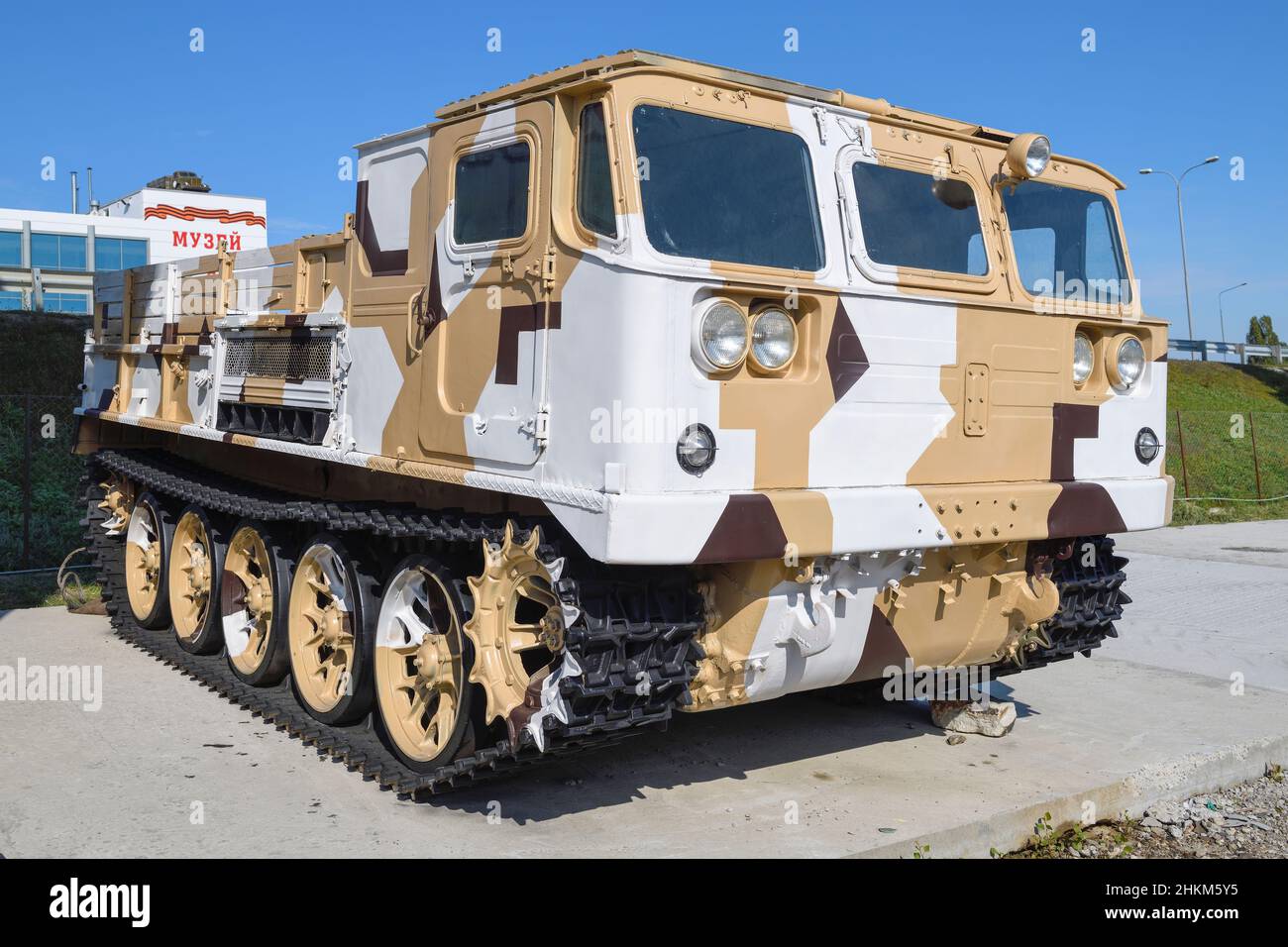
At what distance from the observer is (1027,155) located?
18.3 ft

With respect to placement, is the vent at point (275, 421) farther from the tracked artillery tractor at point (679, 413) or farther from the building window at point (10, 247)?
the building window at point (10, 247)

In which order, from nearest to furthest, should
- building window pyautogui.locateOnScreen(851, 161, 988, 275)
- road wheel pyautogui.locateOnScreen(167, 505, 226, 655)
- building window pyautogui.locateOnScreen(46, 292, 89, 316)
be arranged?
A: 1. building window pyautogui.locateOnScreen(851, 161, 988, 275)
2. road wheel pyautogui.locateOnScreen(167, 505, 226, 655)
3. building window pyautogui.locateOnScreen(46, 292, 89, 316)

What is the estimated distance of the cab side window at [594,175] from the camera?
176 inches

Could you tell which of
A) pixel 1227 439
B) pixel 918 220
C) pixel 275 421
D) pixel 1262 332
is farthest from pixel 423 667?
pixel 1262 332

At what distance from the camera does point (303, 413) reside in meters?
6.31

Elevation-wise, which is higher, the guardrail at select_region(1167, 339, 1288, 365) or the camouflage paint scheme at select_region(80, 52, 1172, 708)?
the guardrail at select_region(1167, 339, 1288, 365)

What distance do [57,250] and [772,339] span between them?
36.8 metres

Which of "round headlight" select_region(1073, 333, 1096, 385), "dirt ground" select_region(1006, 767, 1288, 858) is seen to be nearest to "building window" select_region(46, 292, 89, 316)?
"round headlight" select_region(1073, 333, 1096, 385)

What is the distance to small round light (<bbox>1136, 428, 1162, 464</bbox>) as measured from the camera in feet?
19.0

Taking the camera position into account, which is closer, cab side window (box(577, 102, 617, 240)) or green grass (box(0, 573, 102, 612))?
cab side window (box(577, 102, 617, 240))

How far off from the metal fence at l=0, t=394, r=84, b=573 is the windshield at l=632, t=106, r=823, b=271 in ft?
28.9

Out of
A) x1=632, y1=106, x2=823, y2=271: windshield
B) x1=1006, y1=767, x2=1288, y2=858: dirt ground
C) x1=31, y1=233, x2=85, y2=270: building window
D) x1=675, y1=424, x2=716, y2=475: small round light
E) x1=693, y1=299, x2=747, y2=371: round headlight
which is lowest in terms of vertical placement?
x1=1006, y1=767, x2=1288, y2=858: dirt ground

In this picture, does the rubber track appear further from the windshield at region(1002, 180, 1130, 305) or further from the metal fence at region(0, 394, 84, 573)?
the metal fence at region(0, 394, 84, 573)
